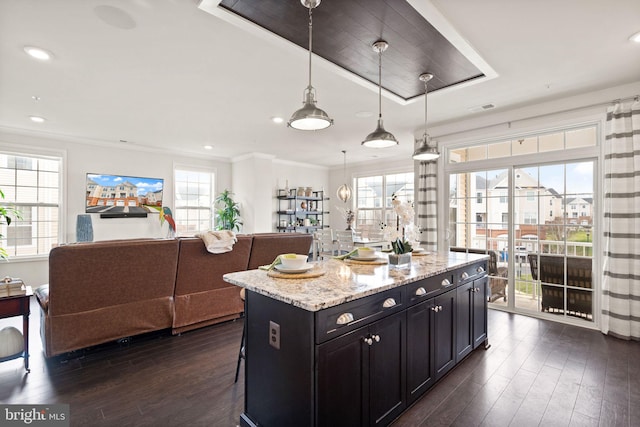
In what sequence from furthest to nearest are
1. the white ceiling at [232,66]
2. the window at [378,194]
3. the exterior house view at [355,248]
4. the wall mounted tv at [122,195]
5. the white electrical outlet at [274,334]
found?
the window at [378,194], the wall mounted tv at [122,195], the white ceiling at [232,66], the exterior house view at [355,248], the white electrical outlet at [274,334]

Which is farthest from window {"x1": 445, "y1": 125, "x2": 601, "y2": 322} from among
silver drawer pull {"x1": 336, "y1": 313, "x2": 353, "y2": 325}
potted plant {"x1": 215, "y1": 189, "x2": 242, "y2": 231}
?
potted plant {"x1": 215, "y1": 189, "x2": 242, "y2": 231}

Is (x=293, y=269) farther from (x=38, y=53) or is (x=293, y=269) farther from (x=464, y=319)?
(x=38, y=53)

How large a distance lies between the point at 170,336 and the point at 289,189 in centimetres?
527

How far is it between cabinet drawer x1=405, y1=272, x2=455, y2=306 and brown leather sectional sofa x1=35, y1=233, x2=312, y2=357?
204cm

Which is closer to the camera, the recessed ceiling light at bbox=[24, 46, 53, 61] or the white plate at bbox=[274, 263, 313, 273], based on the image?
the white plate at bbox=[274, 263, 313, 273]

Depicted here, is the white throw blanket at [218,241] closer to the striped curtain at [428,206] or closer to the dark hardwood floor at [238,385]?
the dark hardwood floor at [238,385]

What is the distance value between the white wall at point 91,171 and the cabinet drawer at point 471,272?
239 inches

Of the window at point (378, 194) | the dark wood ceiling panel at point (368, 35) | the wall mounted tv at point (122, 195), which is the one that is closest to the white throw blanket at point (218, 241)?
the dark wood ceiling panel at point (368, 35)

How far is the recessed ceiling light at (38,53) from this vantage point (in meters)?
2.61

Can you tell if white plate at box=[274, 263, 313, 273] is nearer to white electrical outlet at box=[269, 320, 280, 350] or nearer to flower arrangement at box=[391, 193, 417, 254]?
white electrical outlet at box=[269, 320, 280, 350]

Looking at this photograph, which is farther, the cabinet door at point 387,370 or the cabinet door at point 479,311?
the cabinet door at point 479,311

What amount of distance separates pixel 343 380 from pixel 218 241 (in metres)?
2.13

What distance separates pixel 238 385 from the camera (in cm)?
230

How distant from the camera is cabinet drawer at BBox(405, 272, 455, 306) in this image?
1.96 meters
